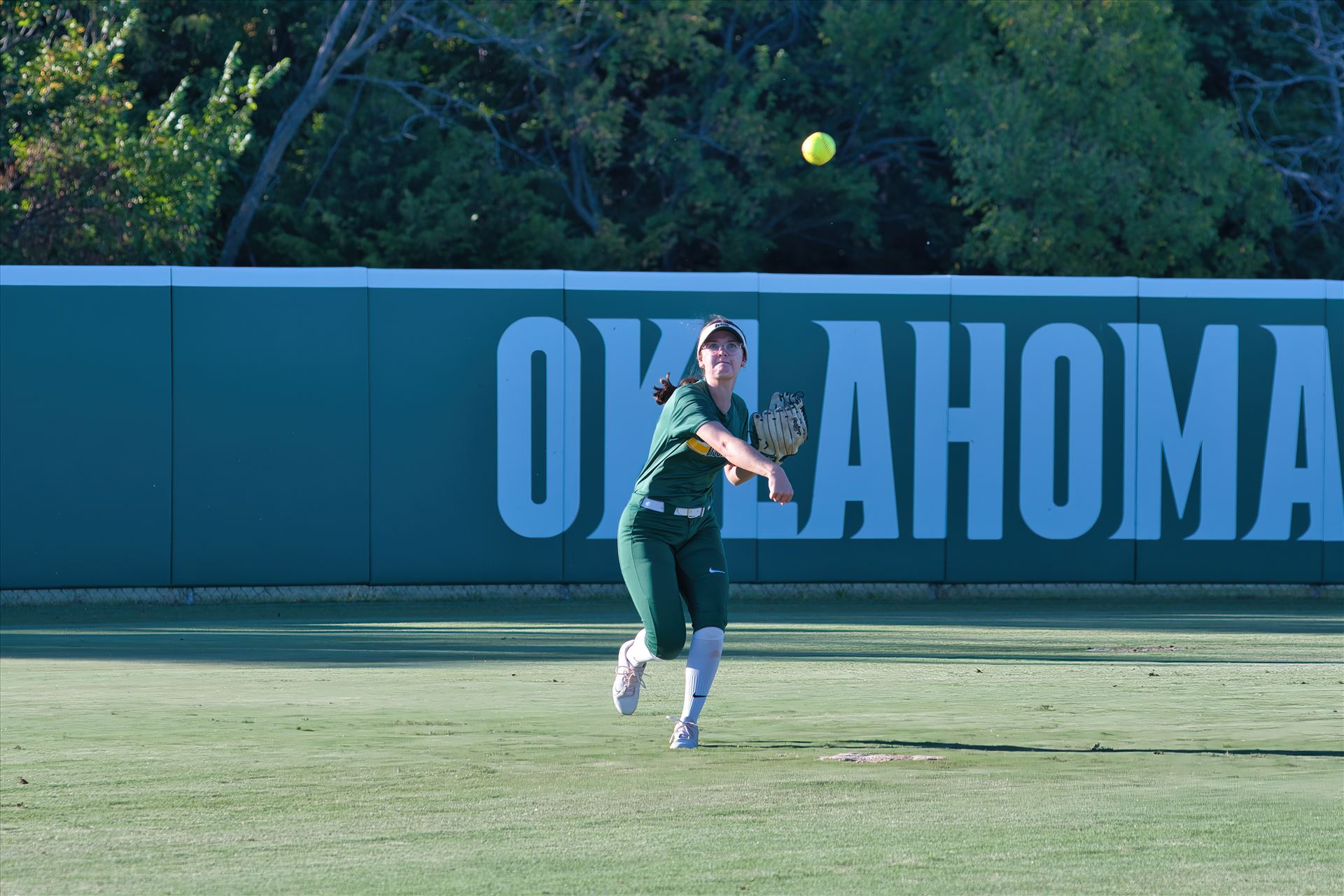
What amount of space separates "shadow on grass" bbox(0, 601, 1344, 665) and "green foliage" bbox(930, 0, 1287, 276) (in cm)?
972

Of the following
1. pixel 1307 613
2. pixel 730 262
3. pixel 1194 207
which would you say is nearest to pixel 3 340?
pixel 1307 613

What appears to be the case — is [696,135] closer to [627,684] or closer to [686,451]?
[627,684]

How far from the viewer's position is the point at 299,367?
14.9 meters

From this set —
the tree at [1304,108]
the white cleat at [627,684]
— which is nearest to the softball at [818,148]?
the white cleat at [627,684]

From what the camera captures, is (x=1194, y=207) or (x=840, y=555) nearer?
(x=840, y=555)

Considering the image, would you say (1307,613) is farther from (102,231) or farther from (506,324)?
(102,231)

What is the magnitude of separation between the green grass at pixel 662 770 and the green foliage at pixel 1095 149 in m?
13.3

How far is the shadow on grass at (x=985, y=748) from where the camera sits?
721cm

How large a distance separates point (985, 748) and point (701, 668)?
1.22m

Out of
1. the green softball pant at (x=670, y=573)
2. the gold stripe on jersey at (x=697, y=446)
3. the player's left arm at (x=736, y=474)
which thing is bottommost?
the green softball pant at (x=670, y=573)

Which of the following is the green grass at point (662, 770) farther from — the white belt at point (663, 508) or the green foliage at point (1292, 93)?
the green foliage at point (1292, 93)

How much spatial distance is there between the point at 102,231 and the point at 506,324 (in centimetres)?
778

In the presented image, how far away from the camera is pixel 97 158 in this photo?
69.6 feet

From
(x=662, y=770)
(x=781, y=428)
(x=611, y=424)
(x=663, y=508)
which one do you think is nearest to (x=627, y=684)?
(x=663, y=508)
